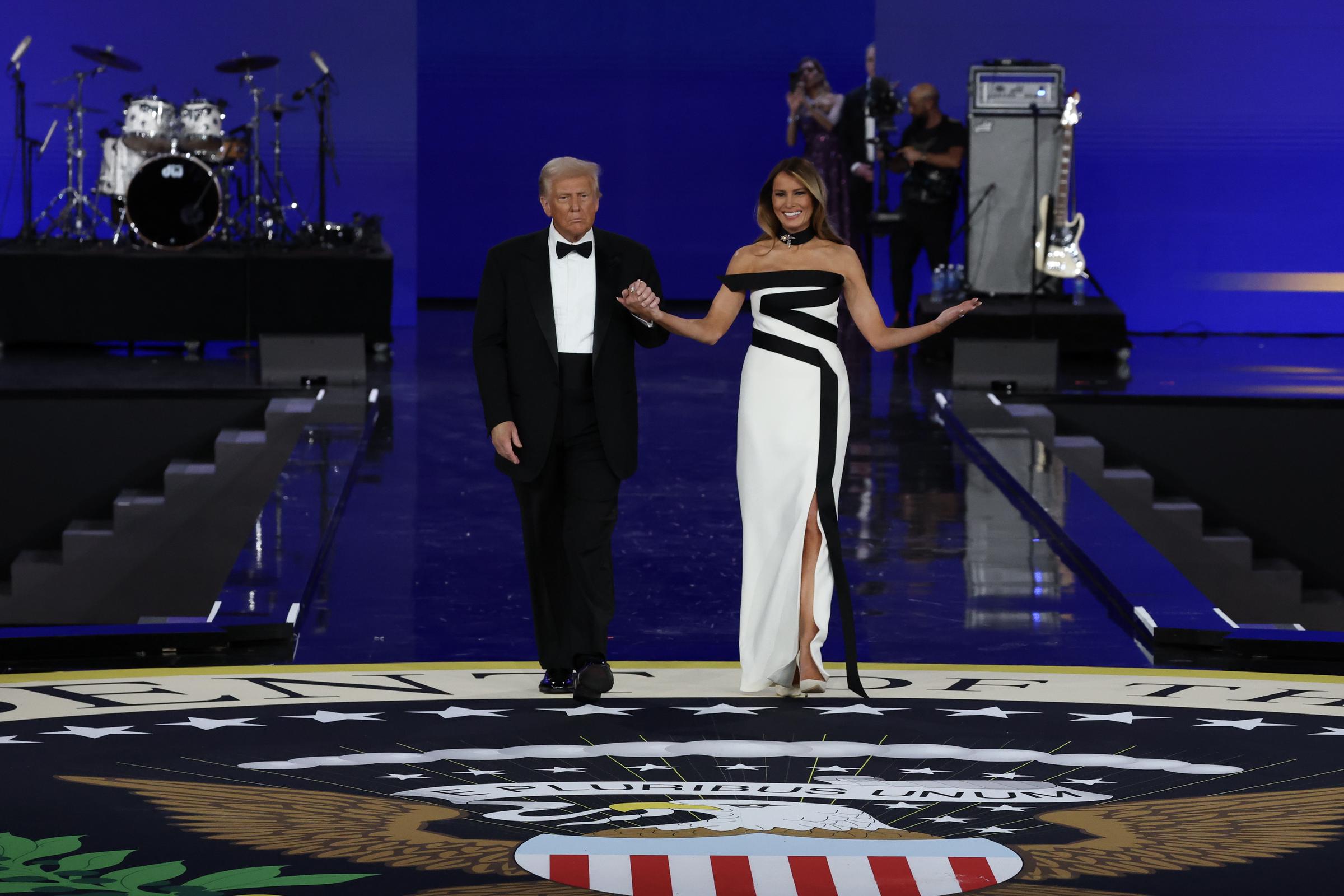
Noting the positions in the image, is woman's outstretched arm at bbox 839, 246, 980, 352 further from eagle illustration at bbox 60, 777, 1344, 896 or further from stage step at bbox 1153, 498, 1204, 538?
stage step at bbox 1153, 498, 1204, 538

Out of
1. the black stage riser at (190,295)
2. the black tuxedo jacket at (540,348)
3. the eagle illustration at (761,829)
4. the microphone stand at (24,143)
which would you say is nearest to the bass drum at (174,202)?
the black stage riser at (190,295)

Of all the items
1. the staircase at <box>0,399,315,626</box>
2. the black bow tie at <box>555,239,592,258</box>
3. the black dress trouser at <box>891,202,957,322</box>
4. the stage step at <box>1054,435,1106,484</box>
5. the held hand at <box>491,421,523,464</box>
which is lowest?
the staircase at <box>0,399,315,626</box>

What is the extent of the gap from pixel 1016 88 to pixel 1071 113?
1.46 ft

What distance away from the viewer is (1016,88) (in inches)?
428

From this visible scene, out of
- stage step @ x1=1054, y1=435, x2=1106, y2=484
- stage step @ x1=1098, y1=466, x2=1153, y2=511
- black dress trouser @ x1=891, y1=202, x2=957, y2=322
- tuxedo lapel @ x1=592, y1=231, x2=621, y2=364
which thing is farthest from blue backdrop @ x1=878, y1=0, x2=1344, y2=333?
tuxedo lapel @ x1=592, y1=231, x2=621, y2=364

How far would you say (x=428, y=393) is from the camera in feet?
30.1

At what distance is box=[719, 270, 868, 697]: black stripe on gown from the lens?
391 centimetres

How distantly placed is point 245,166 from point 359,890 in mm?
10302

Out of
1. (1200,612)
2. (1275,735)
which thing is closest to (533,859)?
(1275,735)

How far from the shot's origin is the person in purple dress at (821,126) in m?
11.7

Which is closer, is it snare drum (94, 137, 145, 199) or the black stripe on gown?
the black stripe on gown

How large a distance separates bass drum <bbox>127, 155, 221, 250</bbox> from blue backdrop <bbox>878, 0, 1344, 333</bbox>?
17.2ft

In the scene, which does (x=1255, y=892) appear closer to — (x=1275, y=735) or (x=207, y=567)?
(x=1275, y=735)

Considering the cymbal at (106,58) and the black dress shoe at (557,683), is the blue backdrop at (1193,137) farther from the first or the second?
the black dress shoe at (557,683)
